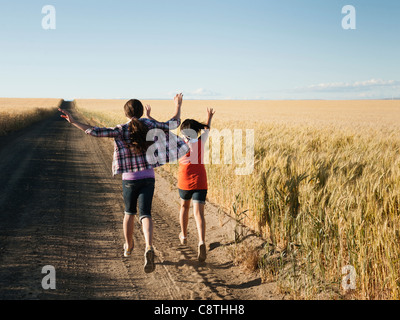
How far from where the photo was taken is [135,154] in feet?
12.1

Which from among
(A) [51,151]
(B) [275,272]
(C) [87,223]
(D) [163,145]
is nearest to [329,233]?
(B) [275,272]

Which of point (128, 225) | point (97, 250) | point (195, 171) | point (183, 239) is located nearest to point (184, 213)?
point (183, 239)

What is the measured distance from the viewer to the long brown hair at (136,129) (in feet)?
11.7

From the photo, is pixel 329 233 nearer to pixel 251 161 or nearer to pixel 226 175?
pixel 251 161

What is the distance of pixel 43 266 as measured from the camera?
12.6 ft

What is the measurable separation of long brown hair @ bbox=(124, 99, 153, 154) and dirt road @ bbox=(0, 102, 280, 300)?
1.61m

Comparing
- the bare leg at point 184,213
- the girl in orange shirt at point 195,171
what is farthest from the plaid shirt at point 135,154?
the bare leg at point 184,213

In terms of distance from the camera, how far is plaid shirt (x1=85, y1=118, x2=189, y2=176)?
362 centimetres

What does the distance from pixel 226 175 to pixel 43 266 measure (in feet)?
12.6

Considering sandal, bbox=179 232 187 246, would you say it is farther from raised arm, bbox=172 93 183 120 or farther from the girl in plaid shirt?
raised arm, bbox=172 93 183 120

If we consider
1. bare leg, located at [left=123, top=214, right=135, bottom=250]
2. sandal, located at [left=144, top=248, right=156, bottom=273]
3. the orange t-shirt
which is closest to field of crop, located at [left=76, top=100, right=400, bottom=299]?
the orange t-shirt

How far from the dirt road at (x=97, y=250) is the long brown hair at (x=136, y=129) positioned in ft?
5.27

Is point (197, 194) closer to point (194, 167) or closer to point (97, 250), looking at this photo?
point (194, 167)

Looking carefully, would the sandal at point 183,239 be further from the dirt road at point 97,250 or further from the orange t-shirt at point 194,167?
the orange t-shirt at point 194,167
